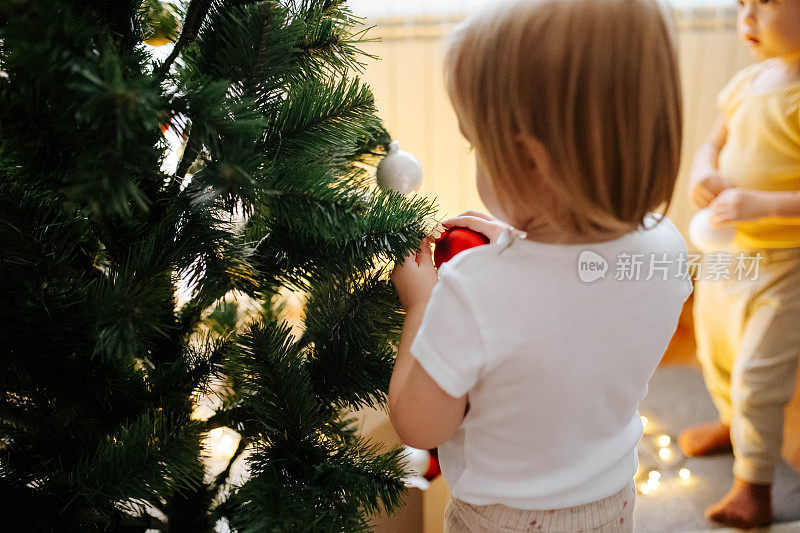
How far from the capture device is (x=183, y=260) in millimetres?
369

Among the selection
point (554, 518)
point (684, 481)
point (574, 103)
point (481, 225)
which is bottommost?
point (684, 481)

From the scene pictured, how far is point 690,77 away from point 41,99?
5.25 ft

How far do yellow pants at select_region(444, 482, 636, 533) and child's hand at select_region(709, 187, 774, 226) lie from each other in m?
0.53

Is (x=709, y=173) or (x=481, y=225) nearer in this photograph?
(x=481, y=225)

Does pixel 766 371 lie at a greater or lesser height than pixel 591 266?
lesser

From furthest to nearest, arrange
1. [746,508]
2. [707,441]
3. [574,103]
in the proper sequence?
[707,441] < [746,508] < [574,103]

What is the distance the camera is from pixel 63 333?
37 cm

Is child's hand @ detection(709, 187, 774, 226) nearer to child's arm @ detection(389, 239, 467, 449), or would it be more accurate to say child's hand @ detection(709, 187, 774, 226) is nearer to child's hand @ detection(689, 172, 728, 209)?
child's hand @ detection(689, 172, 728, 209)

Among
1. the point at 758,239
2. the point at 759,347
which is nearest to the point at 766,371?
the point at 759,347

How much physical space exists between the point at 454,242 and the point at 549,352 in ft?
0.48

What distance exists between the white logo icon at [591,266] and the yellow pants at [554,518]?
0.65 ft

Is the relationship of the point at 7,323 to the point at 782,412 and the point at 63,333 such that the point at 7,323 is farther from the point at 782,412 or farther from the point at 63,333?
the point at 782,412

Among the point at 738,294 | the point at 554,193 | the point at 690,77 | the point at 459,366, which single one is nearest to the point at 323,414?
the point at 459,366

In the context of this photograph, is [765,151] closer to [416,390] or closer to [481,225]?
[481,225]
